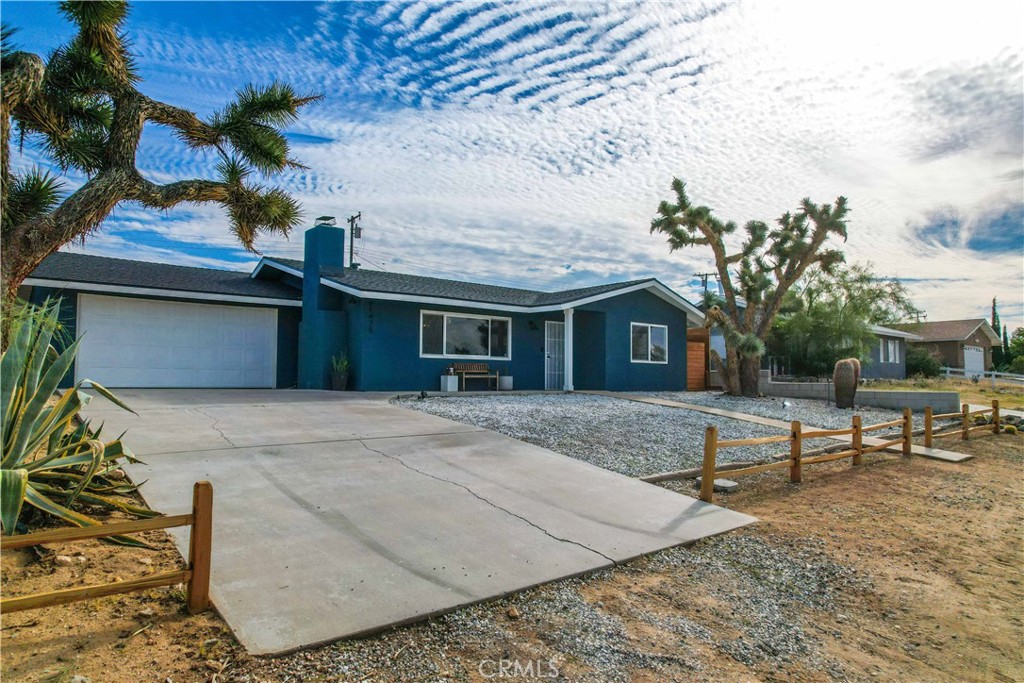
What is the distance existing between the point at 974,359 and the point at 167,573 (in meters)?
49.9

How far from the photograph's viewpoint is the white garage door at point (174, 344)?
526 inches

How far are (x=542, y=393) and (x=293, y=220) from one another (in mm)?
7487

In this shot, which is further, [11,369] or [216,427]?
[216,427]

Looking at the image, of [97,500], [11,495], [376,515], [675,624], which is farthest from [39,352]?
[675,624]

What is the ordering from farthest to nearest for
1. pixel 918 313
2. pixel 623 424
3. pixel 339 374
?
1. pixel 918 313
2. pixel 339 374
3. pixel 623 424

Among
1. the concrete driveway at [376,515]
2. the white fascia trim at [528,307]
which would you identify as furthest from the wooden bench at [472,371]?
the concrete driveway at [376,515]

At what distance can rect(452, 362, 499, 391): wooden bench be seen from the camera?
620 inches

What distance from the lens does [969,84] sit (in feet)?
34.3

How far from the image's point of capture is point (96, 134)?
7.79m

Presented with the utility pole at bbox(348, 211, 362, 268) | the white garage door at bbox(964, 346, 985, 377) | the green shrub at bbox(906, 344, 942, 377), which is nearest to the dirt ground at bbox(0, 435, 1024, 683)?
the utility pole at bbox(348, 211, 362, 268)

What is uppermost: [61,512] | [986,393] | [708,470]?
[986,393]

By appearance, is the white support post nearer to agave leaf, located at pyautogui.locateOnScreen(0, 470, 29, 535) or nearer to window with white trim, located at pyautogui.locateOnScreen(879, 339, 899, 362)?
agave leaf, located at pyautogui.locateOnScreen(0, 470, 29, 535)

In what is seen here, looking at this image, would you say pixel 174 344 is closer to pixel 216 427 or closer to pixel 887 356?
pixel 216 427

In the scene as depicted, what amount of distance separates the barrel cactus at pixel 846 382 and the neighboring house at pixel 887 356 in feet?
47.6
